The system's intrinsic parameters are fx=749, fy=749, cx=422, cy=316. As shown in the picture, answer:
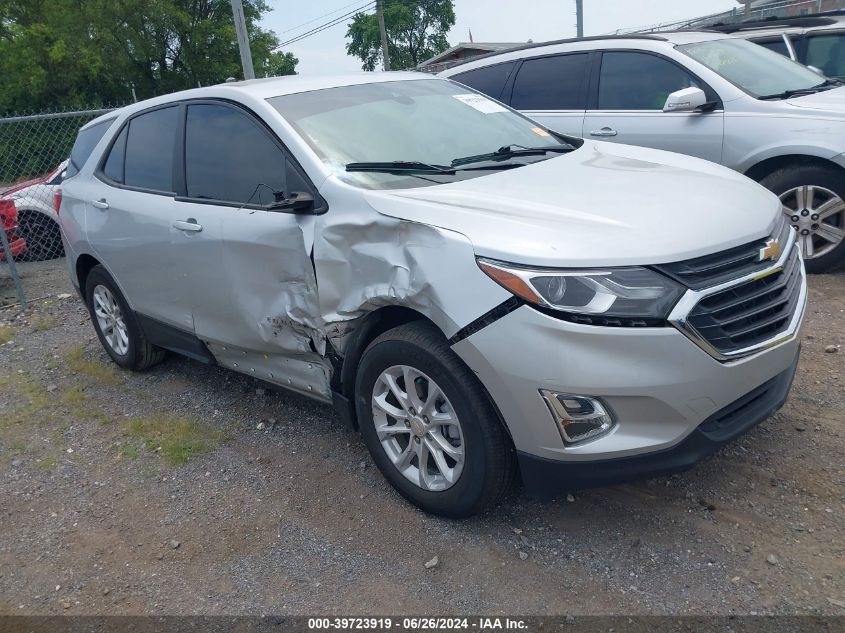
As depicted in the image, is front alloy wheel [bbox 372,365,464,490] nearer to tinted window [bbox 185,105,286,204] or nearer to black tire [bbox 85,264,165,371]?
tinted window [bbox 185,105,286,204]

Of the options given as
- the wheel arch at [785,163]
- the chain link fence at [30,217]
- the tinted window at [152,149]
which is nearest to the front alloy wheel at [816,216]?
the wheel arch at [785,163]

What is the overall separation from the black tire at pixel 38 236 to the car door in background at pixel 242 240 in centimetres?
647

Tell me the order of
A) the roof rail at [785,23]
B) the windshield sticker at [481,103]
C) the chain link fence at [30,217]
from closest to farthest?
the windshield sticker at [481,103], the chain link fence at [30,217], the roof rail at [785,23]

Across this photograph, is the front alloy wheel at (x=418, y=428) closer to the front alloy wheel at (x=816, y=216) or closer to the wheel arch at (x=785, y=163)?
Result: the front alloy wheel at (x=816, y=216)

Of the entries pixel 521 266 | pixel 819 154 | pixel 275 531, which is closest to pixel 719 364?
pixel 521 266

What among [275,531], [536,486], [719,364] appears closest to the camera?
[719,364]

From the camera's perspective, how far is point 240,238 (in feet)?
12.1

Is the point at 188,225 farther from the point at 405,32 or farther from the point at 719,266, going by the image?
the point at 405,32

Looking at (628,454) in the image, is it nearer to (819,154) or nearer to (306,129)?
(306,129)

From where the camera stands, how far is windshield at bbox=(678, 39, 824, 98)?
6043 millimetres

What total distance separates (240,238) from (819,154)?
4.23 meters

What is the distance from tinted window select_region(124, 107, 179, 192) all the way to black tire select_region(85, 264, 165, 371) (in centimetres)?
77

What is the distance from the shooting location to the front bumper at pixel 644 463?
2.65 m

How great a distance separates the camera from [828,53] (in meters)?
8.45
